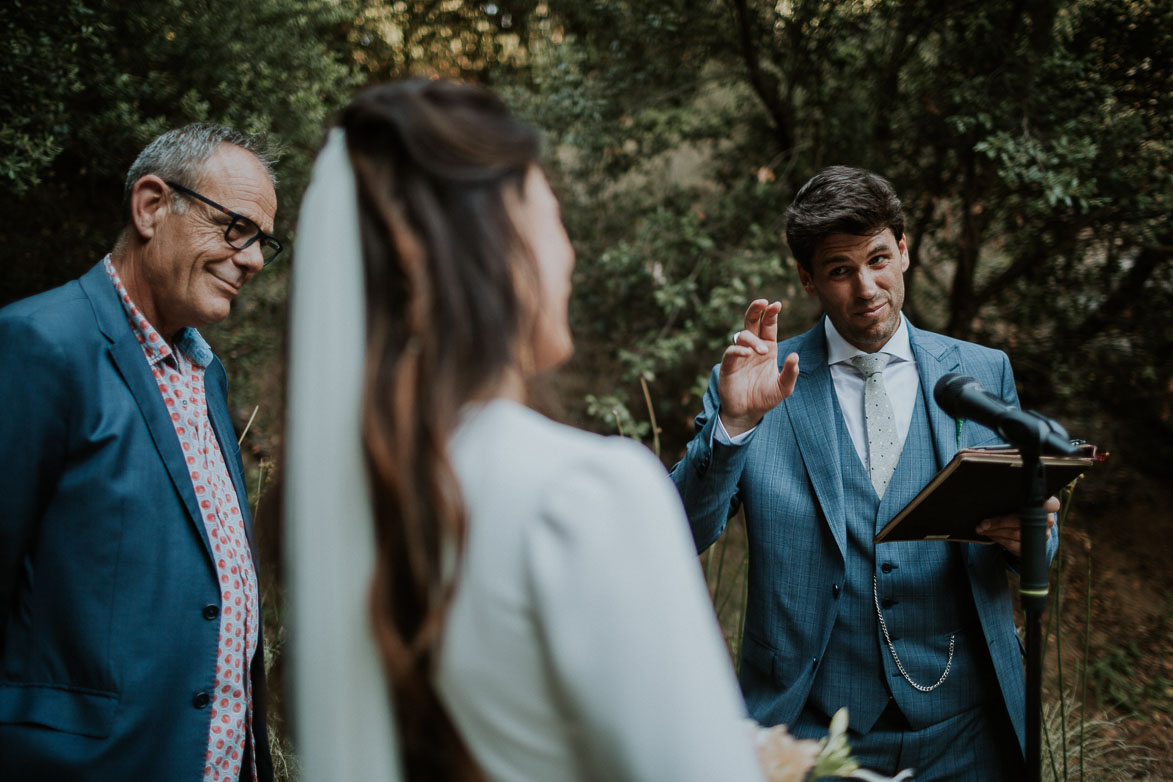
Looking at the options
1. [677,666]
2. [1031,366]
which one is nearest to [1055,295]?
[1031,366]

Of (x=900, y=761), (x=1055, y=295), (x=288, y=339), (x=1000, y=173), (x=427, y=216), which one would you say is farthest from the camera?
(x=1055, y=295)

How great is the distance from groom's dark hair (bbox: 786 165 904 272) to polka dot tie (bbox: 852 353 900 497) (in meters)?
0.35

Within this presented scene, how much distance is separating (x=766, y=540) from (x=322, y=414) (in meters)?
1.50

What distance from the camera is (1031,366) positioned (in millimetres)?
6027

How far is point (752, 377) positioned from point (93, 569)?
5.11 ft

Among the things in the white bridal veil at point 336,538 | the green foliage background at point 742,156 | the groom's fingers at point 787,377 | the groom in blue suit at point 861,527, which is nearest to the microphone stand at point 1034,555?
the groom in blue suit at point 861,527

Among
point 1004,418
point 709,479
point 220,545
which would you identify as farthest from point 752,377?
point 220,545

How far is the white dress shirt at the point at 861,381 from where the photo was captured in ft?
7.13

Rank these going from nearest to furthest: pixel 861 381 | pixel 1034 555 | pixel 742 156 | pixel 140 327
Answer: pixel 1034 555, pixel 140 327, pixel 861 381, pixel 742 156

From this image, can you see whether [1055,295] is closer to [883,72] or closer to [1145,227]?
[1145,227]

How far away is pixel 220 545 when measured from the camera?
1.88 metres

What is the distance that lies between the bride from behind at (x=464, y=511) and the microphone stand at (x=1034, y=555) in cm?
80

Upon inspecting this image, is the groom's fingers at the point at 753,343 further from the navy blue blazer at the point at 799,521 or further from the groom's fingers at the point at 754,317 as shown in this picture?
the navy blue blazer at the point at 799,521

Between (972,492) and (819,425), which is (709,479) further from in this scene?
(972,492)
